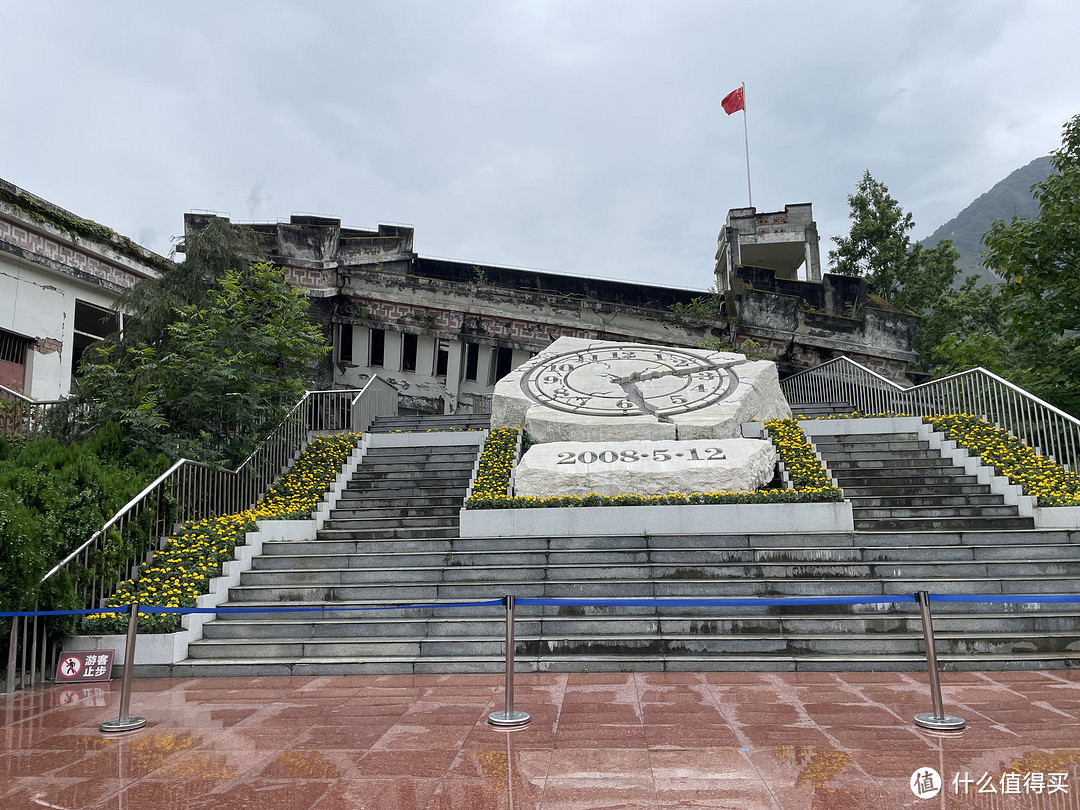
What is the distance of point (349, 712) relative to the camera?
5.03 m

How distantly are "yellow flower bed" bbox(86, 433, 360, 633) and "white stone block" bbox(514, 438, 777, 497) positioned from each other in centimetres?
306

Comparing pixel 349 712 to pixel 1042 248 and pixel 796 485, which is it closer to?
pixel 796 485

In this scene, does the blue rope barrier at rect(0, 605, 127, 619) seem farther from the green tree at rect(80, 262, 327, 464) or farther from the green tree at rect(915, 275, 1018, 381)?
the green tree at rect(915, 275, 1018, 381)

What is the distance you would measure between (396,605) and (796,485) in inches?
202

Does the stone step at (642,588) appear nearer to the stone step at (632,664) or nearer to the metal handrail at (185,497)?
the stone step at (632,664)

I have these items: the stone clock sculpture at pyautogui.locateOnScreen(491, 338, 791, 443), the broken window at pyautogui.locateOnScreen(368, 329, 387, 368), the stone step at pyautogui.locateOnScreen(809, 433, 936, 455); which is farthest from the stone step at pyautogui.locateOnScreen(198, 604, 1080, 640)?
the broken window at pyautogui.locateOnScreen(368, 329, 387, 368)

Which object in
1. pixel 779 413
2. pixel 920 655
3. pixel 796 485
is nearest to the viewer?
pixel 920 655

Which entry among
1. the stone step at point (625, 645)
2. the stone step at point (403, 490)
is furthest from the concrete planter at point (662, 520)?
the stone step at point (625, 645)

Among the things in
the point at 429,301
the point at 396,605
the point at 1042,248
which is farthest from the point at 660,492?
the point at 429,301

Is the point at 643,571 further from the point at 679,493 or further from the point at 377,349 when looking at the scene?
the point at 377,349

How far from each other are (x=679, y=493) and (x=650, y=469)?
50 centimetres

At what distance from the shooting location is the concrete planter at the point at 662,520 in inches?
328

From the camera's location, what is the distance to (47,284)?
14266 mm

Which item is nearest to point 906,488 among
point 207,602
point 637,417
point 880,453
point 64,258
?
point 880,453
